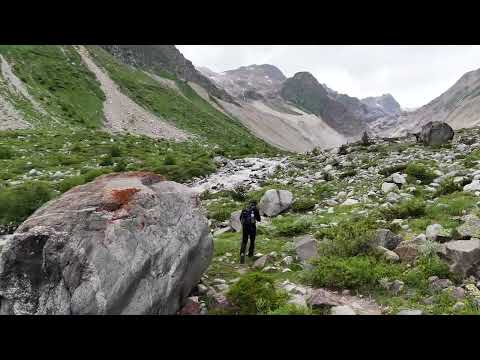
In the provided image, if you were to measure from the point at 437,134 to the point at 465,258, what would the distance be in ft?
94.2

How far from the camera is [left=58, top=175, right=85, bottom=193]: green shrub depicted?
2300 centimetres

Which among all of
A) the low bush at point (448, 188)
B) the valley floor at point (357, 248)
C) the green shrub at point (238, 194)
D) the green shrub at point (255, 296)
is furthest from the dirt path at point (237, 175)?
the green shrub at point (255, 296)

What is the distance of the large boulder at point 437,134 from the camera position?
35781 mm

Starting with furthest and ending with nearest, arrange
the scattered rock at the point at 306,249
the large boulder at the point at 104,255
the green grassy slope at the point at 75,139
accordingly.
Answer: the green grassy slope at the point at 75,139 → the scattered rock at the point at 306,249 → the large boulder at the point at 104,255

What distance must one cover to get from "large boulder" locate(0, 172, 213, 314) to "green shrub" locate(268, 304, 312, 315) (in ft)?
6.94

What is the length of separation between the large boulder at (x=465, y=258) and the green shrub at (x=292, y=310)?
3748 millimetres

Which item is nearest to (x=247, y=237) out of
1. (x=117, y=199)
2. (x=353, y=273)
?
(x=353, y=273)

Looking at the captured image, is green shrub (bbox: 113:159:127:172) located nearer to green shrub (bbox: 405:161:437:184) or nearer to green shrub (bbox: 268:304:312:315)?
green shrub (bbox: 405:161:437:184)

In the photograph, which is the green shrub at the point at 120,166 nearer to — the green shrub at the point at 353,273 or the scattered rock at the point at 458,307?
the green shrub at the point at 353,273

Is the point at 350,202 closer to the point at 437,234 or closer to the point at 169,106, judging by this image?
the point at 437,234

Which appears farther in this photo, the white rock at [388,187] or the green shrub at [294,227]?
the white rock at [388,187]

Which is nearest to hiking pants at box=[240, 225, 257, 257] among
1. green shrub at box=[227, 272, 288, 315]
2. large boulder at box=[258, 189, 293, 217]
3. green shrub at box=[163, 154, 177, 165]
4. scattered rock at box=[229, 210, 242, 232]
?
green shrub at box=[227, 272, 288, 315]

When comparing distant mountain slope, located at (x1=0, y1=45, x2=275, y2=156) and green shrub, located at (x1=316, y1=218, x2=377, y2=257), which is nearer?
green shrub, located at (x1=316, y1=218, x2=377, y2=257)
